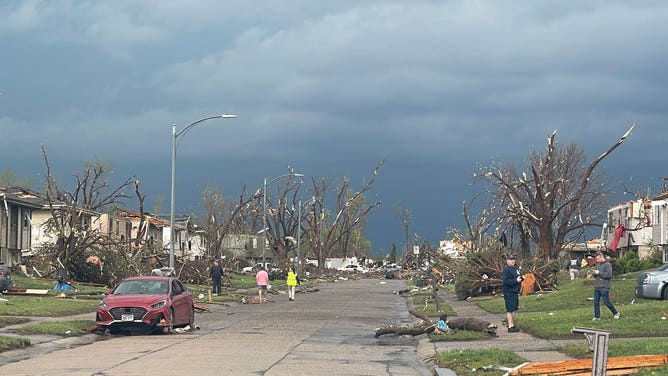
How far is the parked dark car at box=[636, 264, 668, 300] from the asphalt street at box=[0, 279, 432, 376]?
8189 mm

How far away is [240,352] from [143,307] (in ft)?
20.0

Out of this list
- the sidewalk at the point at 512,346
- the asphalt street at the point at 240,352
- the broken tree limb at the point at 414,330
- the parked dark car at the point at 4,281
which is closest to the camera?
the asphalt street at the point at 240,352

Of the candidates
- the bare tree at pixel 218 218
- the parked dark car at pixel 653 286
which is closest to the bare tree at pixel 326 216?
the bare tree at pixel 218 218

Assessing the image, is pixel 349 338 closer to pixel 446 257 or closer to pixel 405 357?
pixel 405 357

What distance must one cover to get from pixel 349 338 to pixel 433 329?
245 cm

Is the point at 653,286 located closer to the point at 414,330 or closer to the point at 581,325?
the point at 581,325

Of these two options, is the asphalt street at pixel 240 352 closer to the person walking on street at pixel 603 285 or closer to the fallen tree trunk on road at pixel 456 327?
the fallen tree trunk on road at pixel 456 327

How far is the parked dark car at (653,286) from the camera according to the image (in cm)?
3152

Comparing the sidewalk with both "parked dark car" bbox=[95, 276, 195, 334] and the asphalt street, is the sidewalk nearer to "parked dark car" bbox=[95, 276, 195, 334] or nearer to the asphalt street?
the asphalt street

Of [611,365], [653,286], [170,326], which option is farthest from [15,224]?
[611,365]

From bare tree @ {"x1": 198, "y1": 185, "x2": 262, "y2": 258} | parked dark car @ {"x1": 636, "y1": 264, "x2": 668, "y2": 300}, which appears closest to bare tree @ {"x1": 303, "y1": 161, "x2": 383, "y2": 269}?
bare tree @ {"x1": 198, "y1": 185, "x2": 262, "y2": 258}

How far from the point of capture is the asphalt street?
16891 millimetres

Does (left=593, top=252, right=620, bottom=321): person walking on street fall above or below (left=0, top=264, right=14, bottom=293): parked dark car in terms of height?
below

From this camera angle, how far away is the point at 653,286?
104 ft
